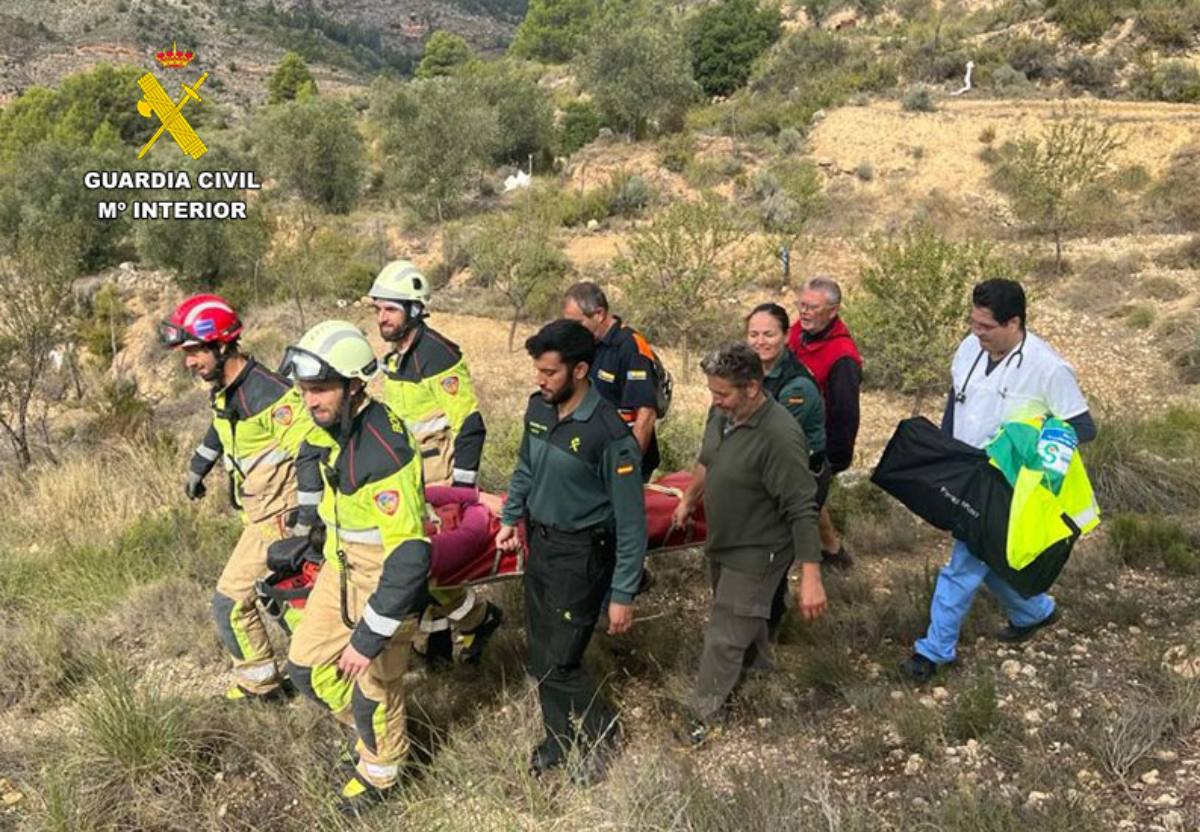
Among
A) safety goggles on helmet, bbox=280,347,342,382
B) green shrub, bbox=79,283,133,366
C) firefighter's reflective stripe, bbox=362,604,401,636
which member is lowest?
green shrub, bbox=79,283,133,366

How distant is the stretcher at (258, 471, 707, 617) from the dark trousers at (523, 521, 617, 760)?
0.34 metres

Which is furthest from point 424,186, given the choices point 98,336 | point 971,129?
point 971,129

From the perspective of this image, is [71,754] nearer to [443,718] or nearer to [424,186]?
[443,718]

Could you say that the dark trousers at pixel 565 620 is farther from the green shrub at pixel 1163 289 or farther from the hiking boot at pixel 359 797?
the green shrub at pixel 1163 289

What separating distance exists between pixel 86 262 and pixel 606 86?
1868 cm

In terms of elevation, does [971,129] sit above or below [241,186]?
above

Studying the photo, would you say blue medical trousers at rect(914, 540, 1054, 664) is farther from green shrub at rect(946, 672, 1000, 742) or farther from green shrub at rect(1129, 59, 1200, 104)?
green shrub at rect(1129, 59, 1200, 104)

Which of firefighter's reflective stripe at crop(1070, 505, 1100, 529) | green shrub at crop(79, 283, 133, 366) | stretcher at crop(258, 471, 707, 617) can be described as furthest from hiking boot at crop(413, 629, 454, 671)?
Result: green shrub at crop(79, 283, 133, 366)

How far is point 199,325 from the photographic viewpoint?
357 cm

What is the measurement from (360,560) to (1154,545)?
15.1 ft

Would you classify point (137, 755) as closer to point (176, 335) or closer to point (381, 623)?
point (381, 623)

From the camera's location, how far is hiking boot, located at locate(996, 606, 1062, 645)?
3.88m

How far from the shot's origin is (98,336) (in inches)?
835

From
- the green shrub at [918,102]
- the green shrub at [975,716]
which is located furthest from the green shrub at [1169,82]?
the green shrub at [975,716]
